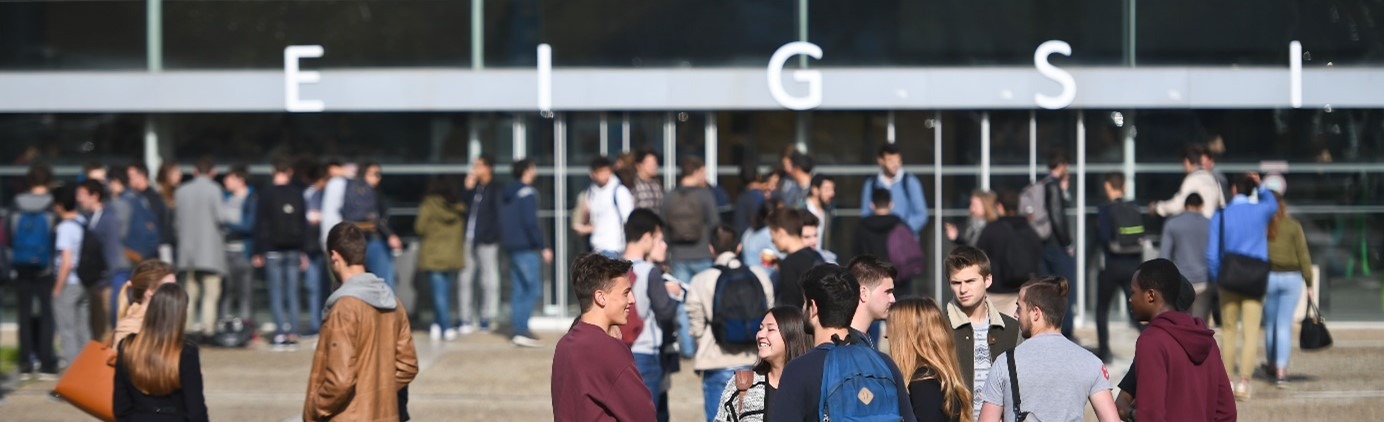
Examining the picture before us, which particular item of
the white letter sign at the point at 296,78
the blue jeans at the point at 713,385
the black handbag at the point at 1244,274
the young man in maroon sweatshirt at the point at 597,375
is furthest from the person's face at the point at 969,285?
the white letter sign at the point at 296,78

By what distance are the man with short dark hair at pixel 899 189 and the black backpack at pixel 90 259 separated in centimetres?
609

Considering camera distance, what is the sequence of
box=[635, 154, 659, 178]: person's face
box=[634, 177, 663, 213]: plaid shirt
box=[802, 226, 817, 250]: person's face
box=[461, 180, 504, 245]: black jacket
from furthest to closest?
box=[461, 180, 504, 245]: black jacket < box=[634, 177, 663, 213]: plaid shirt < box=[635, 154, 659, 178]: person's face < box=[802, 226, 817, 250]: person's face

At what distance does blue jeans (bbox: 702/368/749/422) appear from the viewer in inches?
343

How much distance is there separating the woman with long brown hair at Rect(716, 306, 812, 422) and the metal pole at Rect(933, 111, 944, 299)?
887 cm

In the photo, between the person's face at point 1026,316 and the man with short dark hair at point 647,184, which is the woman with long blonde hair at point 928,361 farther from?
the man with short dark hair at point 647,184

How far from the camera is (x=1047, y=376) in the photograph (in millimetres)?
5996

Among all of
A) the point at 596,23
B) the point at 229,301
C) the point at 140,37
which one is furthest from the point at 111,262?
the point at 596,23

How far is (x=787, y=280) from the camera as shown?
905cm

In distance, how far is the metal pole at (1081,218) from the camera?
49.4 feet

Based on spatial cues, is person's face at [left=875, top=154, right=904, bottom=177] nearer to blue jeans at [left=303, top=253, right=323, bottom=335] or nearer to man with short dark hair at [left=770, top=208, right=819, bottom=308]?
man with short dark hair at [left=770, top=208, right=819, bottom=308]

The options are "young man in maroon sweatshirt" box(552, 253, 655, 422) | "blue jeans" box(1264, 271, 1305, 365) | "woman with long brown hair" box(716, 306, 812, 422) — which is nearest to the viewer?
"young man in maroon sweatshirt" box(552, 253, 655, 422)

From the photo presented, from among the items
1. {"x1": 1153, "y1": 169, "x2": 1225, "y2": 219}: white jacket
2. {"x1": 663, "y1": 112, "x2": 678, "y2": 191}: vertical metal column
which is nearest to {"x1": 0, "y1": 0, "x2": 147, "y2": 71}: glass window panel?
{"x1": 663, "y1": 112, "x2": 678, "y2": 191}: vertical metal column

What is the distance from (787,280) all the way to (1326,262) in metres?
8.24

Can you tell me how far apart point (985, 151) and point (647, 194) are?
3631mm
